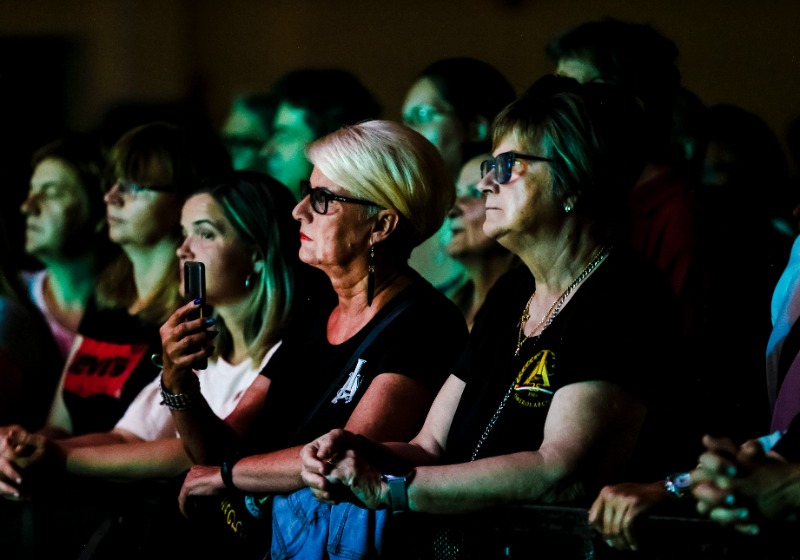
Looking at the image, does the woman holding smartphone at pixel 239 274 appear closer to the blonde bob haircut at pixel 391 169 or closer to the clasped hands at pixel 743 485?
the blonde bob haircut at pixel 391 169

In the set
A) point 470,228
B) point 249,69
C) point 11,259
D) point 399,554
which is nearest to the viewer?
point 399,554

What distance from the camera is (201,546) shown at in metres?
3.29

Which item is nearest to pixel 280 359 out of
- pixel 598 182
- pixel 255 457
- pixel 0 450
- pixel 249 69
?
pixel 255 457

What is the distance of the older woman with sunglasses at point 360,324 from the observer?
2914 mm

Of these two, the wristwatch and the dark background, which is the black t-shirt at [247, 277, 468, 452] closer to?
the wristwatch

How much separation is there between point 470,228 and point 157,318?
1.18 meters

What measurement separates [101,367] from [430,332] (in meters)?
1.65

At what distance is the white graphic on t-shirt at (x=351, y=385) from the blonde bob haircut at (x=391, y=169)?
37cm

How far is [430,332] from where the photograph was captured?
117 inches

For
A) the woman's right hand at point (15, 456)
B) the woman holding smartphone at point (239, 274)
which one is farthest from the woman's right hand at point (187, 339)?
the woman's right hand at point (15, 456)

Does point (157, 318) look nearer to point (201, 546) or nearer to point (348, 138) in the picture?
point (201, 546)

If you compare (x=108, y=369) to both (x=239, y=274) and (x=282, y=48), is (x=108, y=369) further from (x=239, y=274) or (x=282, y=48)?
(x=282, y=48)

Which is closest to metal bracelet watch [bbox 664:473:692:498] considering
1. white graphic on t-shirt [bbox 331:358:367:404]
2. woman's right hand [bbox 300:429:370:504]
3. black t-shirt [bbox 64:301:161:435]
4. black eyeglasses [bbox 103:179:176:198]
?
woman's right hand [bbox 300:429:370:504]

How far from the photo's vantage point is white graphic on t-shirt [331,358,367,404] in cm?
296
